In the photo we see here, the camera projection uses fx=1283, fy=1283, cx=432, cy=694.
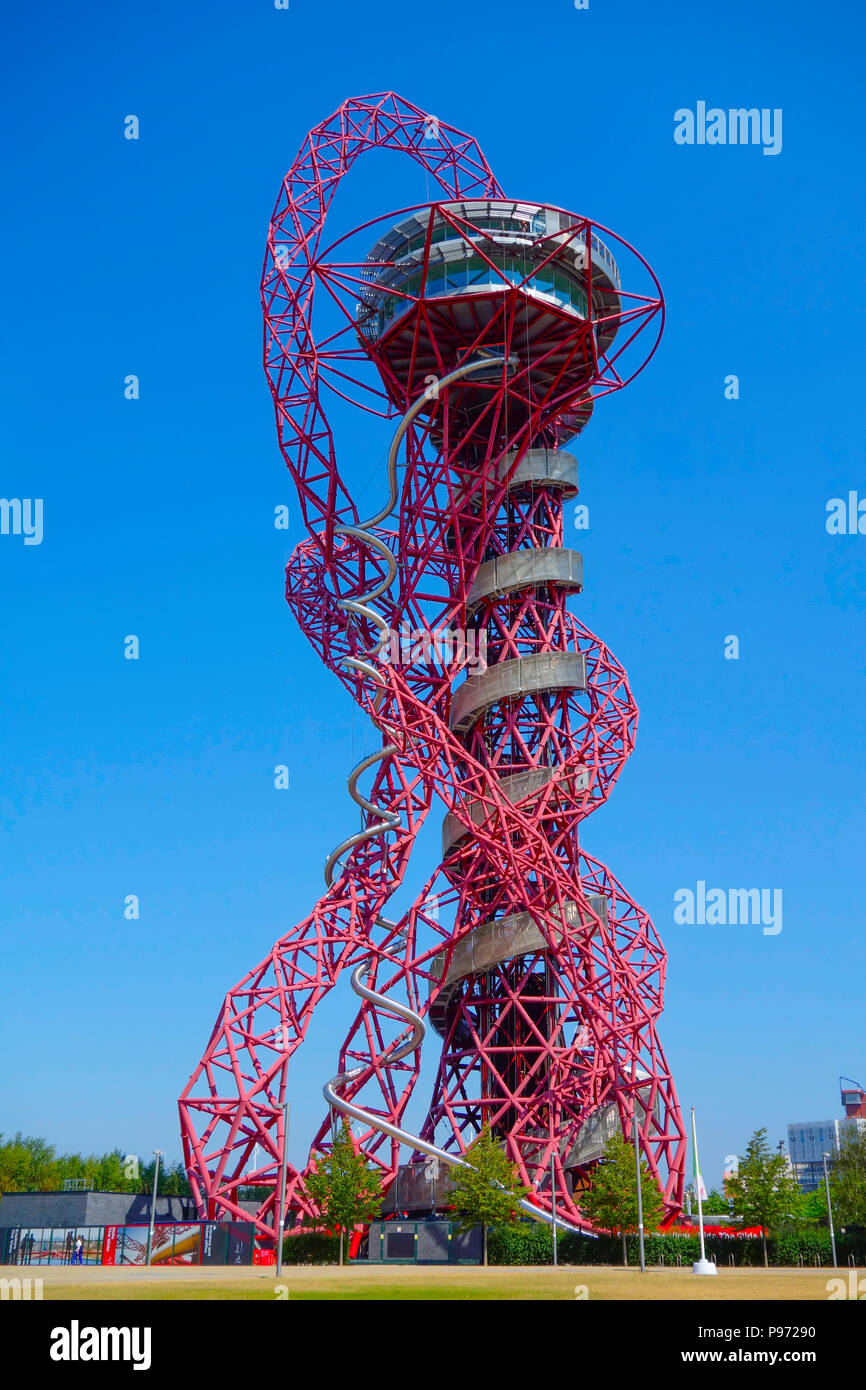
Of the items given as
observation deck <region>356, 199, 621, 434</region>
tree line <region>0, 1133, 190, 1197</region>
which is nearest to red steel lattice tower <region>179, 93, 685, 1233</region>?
observation deck <region>356, 199, 621, 434</region>

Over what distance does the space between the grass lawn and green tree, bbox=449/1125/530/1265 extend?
5599 mm

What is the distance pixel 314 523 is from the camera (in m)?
56.4

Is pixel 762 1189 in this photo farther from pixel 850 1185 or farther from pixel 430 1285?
pixel 430 1285

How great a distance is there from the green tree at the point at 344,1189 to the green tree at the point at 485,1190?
3.19 m

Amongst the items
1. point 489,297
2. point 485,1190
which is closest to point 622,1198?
point 485,1190

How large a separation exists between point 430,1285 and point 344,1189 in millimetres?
17523

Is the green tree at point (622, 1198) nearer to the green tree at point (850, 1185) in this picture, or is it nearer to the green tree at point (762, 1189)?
the green tree at point (762, 1189)

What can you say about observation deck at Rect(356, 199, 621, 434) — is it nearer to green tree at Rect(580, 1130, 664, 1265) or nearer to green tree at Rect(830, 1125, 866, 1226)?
green tree at Rect(580, 1130, 664, 1265)

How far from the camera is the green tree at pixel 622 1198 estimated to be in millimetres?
45781

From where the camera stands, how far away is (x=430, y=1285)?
30.6 metres

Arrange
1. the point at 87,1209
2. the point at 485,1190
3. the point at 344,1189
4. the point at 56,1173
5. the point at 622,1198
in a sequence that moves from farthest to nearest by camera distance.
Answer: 1. the point at 56,1173
2. the point at 87,1209
3. the point at 344,1189
4. the point at 622,1198
5. the point at 485,1190

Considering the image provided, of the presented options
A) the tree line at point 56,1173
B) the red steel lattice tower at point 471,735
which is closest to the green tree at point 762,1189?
the red steel lattice tower at point 471,735

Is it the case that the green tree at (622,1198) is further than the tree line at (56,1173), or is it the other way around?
the tree line at (56,1173)
